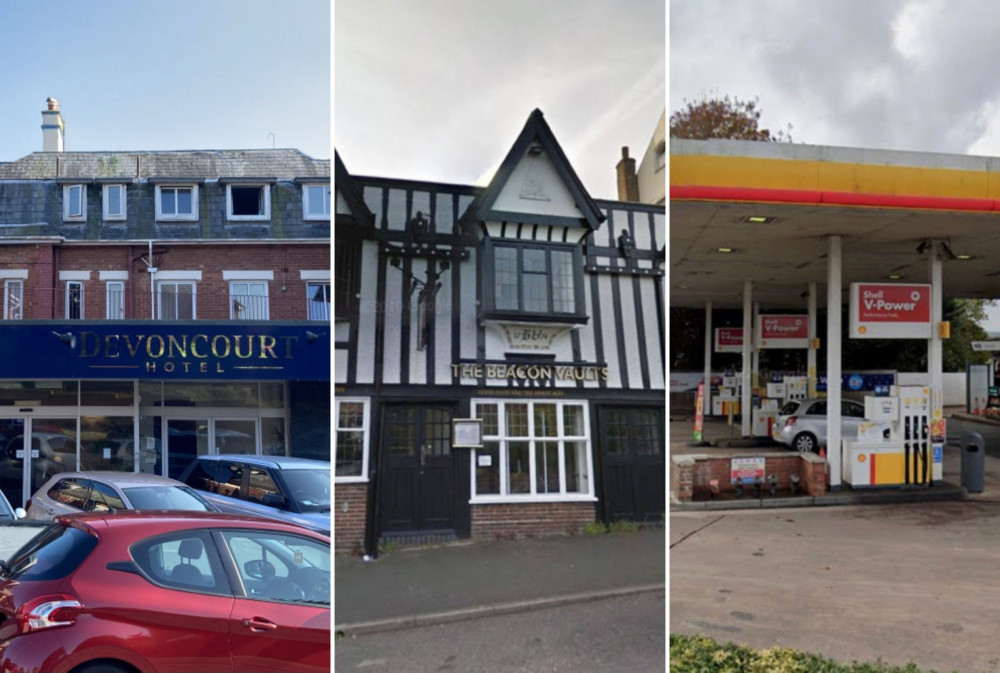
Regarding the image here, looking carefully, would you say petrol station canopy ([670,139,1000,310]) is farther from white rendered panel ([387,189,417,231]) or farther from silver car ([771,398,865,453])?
white rendered panel ([387,189,417,231])

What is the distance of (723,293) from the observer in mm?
14898

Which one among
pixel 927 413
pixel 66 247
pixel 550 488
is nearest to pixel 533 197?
pixel 550 488

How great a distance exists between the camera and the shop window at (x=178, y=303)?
4.73 metres

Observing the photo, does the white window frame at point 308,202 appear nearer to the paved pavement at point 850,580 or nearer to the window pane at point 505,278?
the window pane at point 505,278

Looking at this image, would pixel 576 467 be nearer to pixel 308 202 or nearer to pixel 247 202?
pixel 308 202

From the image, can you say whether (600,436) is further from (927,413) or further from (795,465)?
(927,413)

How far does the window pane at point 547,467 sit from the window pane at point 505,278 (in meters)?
0.25

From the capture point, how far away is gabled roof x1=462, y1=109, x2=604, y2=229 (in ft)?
4.02

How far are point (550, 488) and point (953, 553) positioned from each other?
598 cm

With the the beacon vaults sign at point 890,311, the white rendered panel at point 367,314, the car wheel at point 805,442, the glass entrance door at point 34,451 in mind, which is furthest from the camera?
the car wheel at point 805,442

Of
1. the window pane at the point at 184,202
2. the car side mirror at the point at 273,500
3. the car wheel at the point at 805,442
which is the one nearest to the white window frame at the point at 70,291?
the window pane at the point at 184,202

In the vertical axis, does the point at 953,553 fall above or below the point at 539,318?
below

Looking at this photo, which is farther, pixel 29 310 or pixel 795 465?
pixel 795 465

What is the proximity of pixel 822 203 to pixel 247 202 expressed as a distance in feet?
16.5
